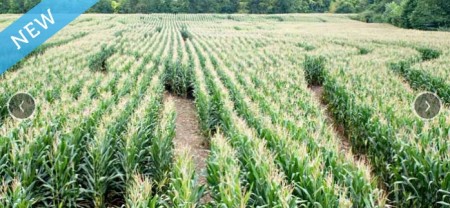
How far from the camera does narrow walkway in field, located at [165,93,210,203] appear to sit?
342 inches

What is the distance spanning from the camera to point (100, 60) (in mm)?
21359

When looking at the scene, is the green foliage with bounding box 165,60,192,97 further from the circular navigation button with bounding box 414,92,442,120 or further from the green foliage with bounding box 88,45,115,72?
the circular navigation button with bounding box 414,92,442,120

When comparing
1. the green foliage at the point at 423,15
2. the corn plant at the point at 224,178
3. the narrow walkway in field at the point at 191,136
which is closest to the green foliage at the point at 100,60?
the narrow walkway in field at the point at 191,136

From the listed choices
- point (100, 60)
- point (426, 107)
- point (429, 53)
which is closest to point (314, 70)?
point (426, 107)

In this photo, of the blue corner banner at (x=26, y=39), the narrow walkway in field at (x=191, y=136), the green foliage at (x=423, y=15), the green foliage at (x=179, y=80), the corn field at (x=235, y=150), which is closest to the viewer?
the corn field at (x=235, y=150)

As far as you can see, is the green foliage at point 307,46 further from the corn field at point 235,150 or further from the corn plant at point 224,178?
the corn plant at point 224,178

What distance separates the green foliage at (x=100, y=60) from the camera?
63.7 feet

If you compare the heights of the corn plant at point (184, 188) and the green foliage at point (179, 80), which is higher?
the corn plant at point (184, 188)

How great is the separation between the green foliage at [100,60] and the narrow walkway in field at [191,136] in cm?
640

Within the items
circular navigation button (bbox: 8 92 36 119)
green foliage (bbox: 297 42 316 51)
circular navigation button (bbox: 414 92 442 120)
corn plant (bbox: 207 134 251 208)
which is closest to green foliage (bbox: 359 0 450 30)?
green foliage (bbox: 297 42 316 51)

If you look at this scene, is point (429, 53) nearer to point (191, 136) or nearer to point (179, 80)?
Result: point (179, 80)

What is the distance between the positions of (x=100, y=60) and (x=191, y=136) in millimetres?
12371

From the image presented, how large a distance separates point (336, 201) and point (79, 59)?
16343 mm

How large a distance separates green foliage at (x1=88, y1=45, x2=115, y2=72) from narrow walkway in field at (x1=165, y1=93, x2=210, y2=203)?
21.0ft
